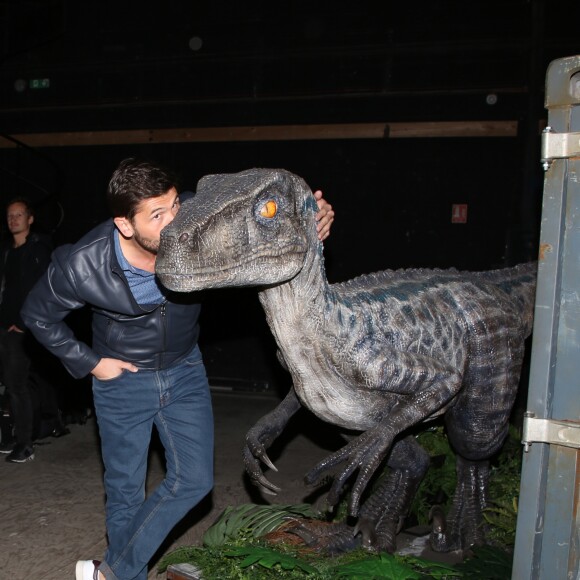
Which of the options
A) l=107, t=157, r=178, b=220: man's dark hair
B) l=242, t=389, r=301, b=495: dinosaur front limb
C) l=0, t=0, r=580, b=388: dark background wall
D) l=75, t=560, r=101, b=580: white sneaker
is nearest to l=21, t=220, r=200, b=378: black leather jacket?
l=107, t=157, r=178, b=220: man's dark hair

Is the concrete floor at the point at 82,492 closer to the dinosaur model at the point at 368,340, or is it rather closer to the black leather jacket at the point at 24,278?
the dinosaur model at the point at 368,340

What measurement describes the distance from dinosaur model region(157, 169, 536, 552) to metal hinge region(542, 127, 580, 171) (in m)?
0.82

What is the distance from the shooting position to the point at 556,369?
2.11 meters

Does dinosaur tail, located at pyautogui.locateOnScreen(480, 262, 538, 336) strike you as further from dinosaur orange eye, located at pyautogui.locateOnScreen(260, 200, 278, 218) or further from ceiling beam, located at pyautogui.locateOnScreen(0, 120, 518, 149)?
→ ceiling beam, located at pyautogui.locateOnScreen(0, 120, 518, 149)

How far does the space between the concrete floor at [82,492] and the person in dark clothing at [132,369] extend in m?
0.94

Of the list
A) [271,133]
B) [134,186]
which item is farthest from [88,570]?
[271,133]

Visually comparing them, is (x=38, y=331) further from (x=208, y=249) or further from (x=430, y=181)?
(x=430, y=181)

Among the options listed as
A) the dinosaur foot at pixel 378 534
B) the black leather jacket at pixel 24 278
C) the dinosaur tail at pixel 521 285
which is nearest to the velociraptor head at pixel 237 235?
the dinosaur tail at pixel 521 285

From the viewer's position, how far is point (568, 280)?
209 cm

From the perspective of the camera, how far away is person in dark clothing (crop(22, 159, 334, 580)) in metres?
2.87

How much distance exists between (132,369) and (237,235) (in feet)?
2.99

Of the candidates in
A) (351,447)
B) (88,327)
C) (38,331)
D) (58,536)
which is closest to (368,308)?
(351,447)

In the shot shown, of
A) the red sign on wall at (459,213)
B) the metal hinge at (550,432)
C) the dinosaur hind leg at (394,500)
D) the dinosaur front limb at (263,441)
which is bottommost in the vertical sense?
the dinosaur hind leg at (394,500)

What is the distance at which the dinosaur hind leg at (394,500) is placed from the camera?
3375 millimetres
